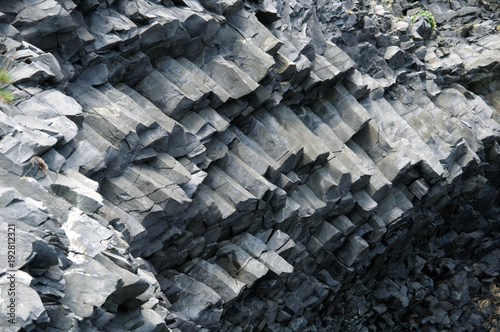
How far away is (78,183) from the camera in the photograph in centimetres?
1631

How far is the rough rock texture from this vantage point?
15.0 m

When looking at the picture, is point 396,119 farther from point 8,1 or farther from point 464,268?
point 8,1

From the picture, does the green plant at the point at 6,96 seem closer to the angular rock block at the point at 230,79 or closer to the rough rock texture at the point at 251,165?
the rough rock texture at the point at 251,165

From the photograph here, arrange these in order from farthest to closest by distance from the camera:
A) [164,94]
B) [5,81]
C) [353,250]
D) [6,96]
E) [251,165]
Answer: [353,250] < [251,165] < [164,94] < [5,81] < [6,96]

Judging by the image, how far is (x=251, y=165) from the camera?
2423cm

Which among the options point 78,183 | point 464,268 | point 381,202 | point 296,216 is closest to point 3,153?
point 78,183

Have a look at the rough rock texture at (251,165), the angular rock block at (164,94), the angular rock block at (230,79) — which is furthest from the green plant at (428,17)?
the angular rock block at (164,94)

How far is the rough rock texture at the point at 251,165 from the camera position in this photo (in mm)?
15047

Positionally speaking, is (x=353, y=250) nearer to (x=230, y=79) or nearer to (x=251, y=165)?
(x=251, y=165)

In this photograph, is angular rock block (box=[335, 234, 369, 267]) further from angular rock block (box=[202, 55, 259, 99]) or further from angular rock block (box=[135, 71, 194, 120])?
angular rock block (box=[135, 71, 194, 120])

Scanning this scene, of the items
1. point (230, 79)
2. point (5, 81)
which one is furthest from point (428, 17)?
point (5, 81)

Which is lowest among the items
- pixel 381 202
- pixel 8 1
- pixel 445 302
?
pixel 445 302

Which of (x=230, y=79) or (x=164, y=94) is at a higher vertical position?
(x=164, y=94)

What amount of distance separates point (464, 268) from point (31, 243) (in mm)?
29577
